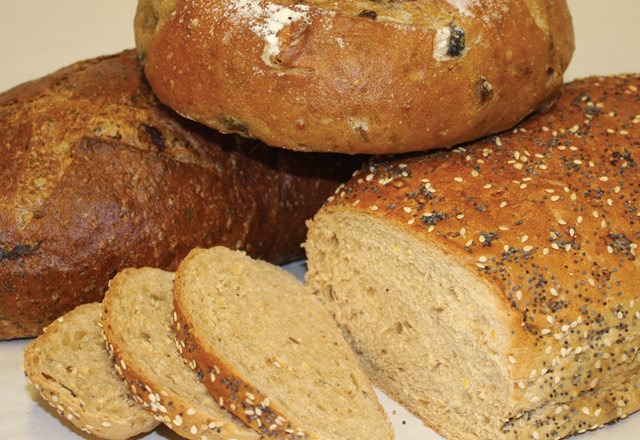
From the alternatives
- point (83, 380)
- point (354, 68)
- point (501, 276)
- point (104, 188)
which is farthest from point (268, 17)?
point (83, 380)

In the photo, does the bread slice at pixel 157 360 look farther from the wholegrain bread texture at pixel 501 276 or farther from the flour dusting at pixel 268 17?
the flour dusting at pixel 268 17

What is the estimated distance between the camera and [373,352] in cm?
304

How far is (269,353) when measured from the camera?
273 centimetres

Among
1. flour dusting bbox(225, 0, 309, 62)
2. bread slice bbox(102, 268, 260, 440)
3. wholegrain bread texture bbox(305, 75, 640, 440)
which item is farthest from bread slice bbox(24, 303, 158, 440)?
flour dusting bbox(225, 0, 309, 62)

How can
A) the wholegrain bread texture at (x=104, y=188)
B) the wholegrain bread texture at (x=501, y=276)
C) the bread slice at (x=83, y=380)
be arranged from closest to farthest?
the wholegrain bread texture at (x=501, y=276) → the bread slice at (x=83, y=380) → the wholegrain bread texture at (x=104, y=188)

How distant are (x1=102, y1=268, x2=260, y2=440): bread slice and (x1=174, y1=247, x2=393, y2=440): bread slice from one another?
6cm

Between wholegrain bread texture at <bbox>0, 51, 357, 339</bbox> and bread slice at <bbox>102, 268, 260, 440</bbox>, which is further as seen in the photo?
wholegrain bread texture at <bbox>0, 51, 357, 339</bbox>

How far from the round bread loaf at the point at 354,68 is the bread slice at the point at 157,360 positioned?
0.73m

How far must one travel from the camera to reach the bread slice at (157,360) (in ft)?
8.11

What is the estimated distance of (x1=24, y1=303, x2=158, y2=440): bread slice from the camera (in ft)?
8.43

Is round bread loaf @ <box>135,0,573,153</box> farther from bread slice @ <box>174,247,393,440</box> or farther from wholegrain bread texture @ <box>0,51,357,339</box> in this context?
bread slice @ <box>174,247,393,440</box>

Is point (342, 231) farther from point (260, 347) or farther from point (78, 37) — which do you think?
point (78, 37)

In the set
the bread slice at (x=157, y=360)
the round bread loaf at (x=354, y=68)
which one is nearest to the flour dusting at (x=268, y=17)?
the round bread loaf at (x=354, y=68)

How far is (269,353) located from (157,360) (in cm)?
41
